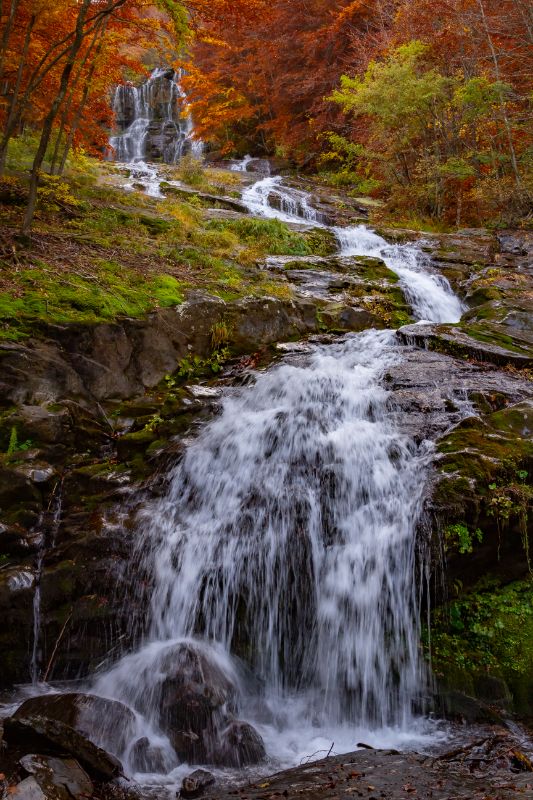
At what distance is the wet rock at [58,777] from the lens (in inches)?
96.3

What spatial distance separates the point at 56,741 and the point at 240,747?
1229 millimetres

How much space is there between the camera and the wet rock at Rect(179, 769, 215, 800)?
295 cm

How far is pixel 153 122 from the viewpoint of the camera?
88.7 feet

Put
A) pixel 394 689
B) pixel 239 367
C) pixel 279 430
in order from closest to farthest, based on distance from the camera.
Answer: pixel 394 689, pixel 279 430, pixel 239 367

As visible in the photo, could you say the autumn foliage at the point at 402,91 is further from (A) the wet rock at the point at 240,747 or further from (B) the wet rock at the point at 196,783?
(B) the wet rock at the point at 196,783

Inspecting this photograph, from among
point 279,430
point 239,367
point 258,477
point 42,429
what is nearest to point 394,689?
point 258,477

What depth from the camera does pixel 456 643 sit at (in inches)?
158

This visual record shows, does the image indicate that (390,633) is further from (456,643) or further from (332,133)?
(332,133)

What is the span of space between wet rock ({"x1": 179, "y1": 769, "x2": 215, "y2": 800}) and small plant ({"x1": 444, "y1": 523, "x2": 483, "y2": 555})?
2.46m

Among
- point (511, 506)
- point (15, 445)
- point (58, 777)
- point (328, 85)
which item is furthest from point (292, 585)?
point (328, 85)

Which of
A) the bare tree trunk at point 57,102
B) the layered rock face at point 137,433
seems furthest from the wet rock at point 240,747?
the bare tree trunk at point 57,102

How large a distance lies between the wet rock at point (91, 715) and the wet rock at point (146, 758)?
9cm

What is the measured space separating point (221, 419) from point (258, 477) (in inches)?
46.2

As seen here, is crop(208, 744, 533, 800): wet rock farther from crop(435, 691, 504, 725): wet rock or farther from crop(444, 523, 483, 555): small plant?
crop(444, 523, 483, 555): small plant
